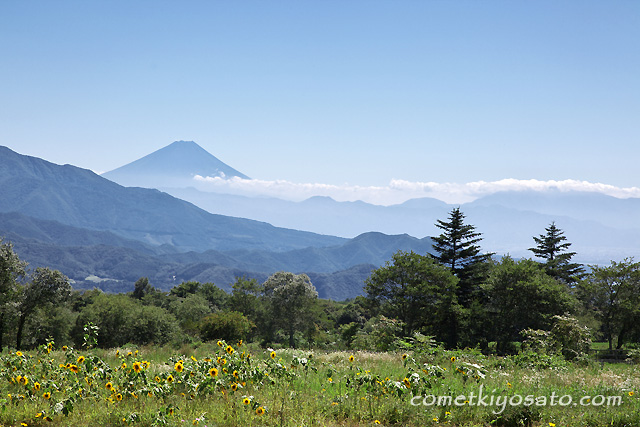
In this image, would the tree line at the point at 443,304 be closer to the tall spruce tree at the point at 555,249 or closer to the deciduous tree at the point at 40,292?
the deciduous tree at the point at 40,292

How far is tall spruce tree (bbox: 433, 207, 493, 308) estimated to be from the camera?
42.1m

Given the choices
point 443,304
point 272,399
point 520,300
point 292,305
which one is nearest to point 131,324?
point 292,305

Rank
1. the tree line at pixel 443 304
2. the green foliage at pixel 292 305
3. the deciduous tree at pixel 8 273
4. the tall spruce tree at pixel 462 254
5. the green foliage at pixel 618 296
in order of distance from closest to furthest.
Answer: the deciduous tree at pixel 8 273 < the tree line at pixel 443 304 < the green foliage at pixel 618 296 < the tall spruce tree at pixel 462 254 < the green foliage at pixel 292 305

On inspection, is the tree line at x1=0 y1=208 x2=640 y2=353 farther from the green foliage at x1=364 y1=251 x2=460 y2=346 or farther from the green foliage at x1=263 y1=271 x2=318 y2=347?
the green foliage at x1=263 y1=271 x2=318 y2=347

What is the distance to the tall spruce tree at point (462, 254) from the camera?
42.1m

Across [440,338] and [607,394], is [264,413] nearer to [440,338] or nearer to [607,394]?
[607,394]

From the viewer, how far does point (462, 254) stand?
145ft

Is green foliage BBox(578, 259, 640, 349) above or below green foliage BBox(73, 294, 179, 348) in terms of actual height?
above

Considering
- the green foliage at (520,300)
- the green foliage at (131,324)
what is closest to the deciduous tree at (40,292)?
the green foliage at (131,324)

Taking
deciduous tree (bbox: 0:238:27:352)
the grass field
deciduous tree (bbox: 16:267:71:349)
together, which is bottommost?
deciduous tree (bbox: 16:267:71:349)

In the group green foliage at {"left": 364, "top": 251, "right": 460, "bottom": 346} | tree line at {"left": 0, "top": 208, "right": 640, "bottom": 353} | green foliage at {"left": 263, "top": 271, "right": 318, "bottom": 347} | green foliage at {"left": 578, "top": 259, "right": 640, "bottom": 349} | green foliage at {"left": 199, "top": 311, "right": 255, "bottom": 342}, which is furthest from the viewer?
green foliage at {"left": 263, "top": 271, "right": 318, "bottom": 347}

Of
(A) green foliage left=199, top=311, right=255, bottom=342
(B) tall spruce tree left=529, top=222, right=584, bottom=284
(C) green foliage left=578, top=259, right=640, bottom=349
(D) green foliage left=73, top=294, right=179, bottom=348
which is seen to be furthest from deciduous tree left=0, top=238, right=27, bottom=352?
(B) tall spruce tree left=529, top=222, right=584, bottom=284

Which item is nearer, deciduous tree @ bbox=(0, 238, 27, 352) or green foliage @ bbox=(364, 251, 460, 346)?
deciduous tree @ bbox=(0, 238, 27, 352)

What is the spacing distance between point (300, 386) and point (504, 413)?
3480mm
